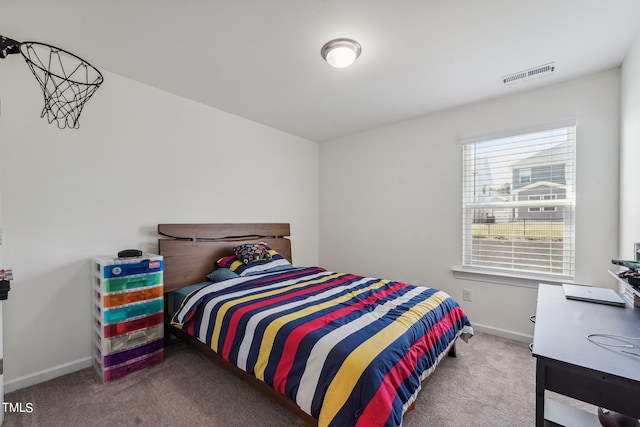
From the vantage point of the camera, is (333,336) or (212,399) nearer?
(333,336)

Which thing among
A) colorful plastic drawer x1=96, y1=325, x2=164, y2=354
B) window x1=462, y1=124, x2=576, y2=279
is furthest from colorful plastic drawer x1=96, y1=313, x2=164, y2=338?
window x1=462, y1=124, x2=576, y2=279

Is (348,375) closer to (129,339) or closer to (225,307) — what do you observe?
(225,307)

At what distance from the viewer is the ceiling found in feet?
5.41

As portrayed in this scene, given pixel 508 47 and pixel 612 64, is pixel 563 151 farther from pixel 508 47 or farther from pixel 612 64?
pixel 508 47

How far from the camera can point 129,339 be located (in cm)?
213

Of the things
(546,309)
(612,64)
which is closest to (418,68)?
(612,64)

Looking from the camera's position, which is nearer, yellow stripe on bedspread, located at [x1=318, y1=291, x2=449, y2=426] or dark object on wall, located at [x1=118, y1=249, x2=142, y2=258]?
yellow stripe on bedspread, located at [x1=318, y1=291, x2=449, y2=426]

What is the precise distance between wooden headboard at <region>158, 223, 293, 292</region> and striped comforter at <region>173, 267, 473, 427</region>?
46 cm

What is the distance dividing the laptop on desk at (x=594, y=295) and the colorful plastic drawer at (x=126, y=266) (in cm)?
298

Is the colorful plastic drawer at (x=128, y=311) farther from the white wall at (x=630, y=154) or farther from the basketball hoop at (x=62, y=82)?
the white wall at (x=630, y=154)

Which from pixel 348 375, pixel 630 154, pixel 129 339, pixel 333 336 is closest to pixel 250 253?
pixel 129 339

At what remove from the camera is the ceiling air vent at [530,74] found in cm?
226

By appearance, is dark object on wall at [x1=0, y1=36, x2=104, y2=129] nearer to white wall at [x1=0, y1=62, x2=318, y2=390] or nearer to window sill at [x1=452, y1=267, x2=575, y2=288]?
white wall at [x1=0, y1=62, x2=318, y2=390]

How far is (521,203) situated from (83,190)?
4.00 meters
